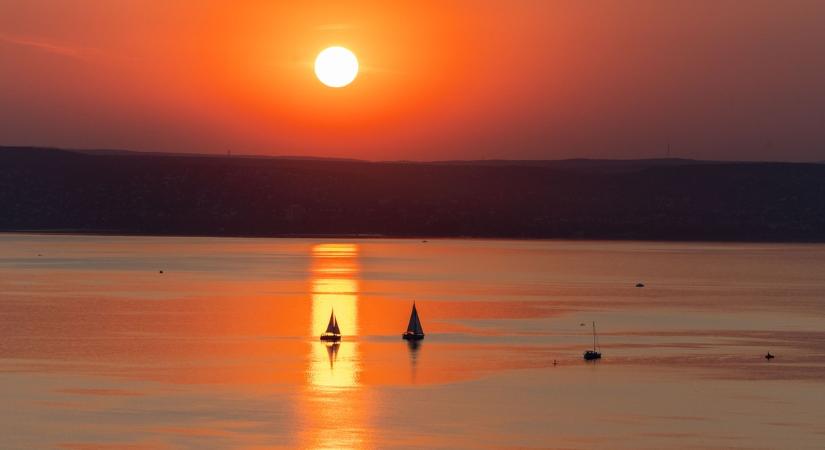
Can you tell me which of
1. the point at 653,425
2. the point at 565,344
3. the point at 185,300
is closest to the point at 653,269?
the point at 185,300

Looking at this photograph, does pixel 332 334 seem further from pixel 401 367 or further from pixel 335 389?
pixel 335 389

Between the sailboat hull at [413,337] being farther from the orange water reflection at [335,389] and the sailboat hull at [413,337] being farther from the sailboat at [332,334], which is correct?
the sailboat at [332,334]

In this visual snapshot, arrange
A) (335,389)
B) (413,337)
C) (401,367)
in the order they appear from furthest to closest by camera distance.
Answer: (413,337) < (401,367) < (335,389)

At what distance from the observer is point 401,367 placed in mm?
55594

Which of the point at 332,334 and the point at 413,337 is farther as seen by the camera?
the point at 413,337

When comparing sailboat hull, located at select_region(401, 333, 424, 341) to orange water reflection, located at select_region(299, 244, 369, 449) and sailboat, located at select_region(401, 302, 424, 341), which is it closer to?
sailboat, located at select_region(401, 302, 424, 341)

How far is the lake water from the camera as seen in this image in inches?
1598

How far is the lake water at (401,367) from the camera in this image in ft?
133

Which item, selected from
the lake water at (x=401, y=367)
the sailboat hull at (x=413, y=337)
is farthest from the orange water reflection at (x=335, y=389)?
the sailboat hull at (x=413, y=337)

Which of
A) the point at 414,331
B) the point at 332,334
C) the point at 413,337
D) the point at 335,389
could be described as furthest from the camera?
the point at 414,331

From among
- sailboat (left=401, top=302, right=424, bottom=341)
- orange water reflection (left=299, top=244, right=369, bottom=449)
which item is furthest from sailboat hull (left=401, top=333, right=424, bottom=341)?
orange water reflection (left=299, top=244, right=369, bottom=449)

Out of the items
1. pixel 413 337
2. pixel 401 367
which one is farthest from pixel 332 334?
pixel 401 367

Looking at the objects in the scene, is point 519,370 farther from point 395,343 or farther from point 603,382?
point 395,343

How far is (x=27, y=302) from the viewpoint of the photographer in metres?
87.6
